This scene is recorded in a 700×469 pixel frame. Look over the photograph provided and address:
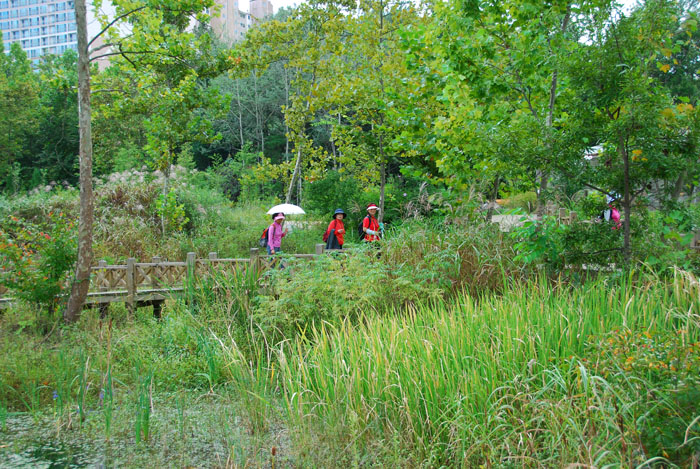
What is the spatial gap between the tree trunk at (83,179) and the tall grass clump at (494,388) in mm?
4697

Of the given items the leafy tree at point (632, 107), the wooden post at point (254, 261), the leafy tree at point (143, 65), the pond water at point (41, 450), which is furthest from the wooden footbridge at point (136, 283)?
the leafy tree at point (632, 107)

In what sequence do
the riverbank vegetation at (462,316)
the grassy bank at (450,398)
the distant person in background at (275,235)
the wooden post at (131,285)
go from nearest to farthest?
the grassy bank at (450,398) < the riverbank vegetation at (462,316) < the wooden post at (131,285) < the distant person in background at (275,235)

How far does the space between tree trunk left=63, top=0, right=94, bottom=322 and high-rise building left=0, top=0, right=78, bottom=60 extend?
337ft

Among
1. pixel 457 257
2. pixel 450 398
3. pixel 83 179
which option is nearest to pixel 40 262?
pixel 83 179

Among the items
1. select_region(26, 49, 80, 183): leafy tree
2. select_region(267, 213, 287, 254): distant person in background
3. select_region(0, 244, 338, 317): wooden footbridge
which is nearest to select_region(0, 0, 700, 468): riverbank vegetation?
select_region(0, 244, 338, 317): wooden footbridge

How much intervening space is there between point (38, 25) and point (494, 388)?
11712cm

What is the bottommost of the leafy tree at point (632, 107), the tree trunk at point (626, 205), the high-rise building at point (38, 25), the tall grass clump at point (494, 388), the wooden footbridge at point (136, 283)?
the wooden footbridge at point (136, 283)

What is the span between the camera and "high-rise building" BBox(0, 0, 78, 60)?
322ft

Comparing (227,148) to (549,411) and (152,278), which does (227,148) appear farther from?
(549,411)

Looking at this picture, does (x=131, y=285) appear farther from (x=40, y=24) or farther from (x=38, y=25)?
(x=38, y=25)

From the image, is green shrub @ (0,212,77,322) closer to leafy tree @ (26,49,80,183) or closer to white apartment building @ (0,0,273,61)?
leafy tree @ (26,49,80,183)

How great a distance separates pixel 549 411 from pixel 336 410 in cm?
148

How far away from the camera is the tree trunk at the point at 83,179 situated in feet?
25.4

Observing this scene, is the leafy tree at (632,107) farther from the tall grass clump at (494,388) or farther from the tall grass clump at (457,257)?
the tall grass clump at (457,257)
